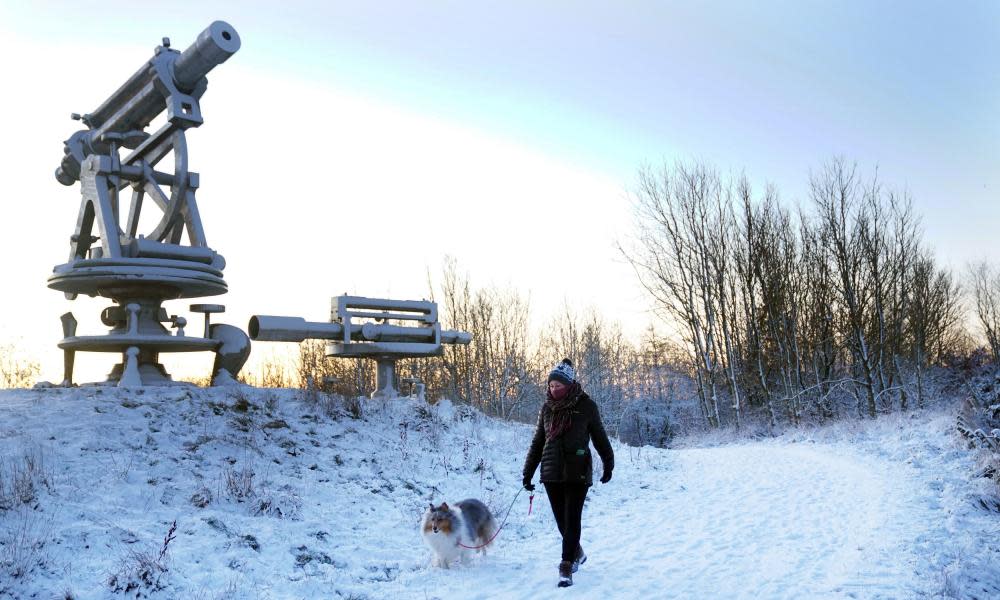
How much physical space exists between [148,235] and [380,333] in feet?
15.4

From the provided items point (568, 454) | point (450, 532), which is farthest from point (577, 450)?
point (450, 532)

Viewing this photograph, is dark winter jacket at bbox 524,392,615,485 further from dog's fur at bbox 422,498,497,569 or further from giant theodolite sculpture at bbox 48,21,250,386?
giant theodolite sculpture at bbox 48,21,250,386

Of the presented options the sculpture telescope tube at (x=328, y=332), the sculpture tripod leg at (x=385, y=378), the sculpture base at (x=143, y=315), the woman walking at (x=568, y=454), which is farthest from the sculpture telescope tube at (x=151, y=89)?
the woman walking at (x=568, y=454)

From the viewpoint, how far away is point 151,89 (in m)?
12.0

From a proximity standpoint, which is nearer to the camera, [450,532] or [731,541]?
[450,532]

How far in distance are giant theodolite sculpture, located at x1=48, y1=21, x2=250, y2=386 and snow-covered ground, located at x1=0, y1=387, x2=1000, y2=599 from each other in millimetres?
954

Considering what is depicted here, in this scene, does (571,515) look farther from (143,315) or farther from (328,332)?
(143,315)

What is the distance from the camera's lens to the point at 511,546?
25.0 feet

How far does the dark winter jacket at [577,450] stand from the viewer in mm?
5906

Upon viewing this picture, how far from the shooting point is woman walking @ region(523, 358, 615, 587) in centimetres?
589

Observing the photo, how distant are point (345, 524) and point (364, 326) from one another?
631 cm

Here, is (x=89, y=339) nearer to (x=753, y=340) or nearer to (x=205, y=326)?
(x=205, y=326)

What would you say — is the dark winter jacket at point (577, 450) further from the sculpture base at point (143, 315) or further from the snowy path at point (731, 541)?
the sculpture base at point (143, 315)

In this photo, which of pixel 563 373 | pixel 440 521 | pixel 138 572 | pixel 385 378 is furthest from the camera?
pixel 385 378
